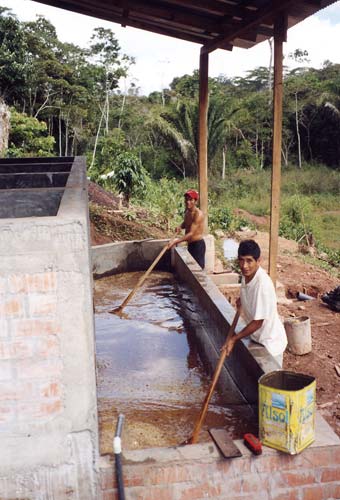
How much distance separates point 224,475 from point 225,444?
0.16 meters

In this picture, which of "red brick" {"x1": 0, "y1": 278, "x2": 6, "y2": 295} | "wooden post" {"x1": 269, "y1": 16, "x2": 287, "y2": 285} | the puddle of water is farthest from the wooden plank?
the puddle of water

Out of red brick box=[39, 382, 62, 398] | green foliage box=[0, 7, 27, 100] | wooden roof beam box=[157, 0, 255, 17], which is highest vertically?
green foliage box=[0, 7, 27, 100]

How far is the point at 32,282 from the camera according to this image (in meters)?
2.37

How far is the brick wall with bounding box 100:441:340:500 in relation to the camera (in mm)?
2725

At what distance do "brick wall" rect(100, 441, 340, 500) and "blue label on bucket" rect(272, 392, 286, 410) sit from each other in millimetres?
294

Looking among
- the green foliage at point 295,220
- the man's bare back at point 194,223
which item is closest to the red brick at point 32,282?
the man's bare back at point 194,223

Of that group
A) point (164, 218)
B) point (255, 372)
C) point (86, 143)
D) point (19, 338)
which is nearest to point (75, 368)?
point (19, 338)

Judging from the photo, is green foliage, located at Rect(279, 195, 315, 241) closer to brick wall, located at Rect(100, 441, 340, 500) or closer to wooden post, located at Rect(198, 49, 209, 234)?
wooden post, located at Rect(198, 49, 209, 234)

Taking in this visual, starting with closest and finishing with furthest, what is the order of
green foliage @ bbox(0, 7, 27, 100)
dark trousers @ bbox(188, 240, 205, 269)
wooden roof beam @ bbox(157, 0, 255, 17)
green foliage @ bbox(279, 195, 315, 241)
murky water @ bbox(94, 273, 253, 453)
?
murky water @ bbox(94, 273, 253, 453), wooden roof beam @ bbox(157, 0, 255, 17), dark trousers @ bbox(188, 240, 205, 269), green foliage @ bbox(279, 195, 315, 241), green foliage @ bbox(0, 7, 27, 100)

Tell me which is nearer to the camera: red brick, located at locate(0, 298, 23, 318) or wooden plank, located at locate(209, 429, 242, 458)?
red brick, located at locate(0, 298, 23, 318)

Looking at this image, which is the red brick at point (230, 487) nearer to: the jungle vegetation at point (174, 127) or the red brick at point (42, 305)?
the red brick at point (42, 305)

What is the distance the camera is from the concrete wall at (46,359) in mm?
2350

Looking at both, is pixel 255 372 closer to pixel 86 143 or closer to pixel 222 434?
pixel 222 434

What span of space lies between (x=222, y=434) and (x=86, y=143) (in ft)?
82.9
